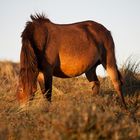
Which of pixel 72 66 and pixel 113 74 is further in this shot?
pixel 113 74

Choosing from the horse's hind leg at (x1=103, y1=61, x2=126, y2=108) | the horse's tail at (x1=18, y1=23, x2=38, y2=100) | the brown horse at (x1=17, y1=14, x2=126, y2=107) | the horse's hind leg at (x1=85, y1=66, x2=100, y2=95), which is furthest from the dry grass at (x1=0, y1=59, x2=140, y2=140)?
the horse's hind leg at (x1=85, y1=66, x2=100, y2=95)

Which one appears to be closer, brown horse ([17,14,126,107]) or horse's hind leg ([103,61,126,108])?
brown horse ([17,14,126,107])

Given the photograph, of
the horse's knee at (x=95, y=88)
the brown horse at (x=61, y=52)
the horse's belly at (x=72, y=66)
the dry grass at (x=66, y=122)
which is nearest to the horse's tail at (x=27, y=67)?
the brown horse at (x=61, y=52)

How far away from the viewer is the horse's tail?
919cm

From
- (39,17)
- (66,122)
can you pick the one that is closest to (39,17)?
(39,17)

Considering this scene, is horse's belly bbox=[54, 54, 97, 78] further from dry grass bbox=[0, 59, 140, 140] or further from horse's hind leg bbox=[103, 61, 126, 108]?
dry grass bbox=[0, 59, 140, 140]

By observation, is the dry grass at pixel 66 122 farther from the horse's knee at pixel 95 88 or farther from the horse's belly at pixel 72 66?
the horse's belly at pixel 72 66

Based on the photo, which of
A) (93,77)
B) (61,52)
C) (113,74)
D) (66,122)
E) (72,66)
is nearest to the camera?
(66,122)

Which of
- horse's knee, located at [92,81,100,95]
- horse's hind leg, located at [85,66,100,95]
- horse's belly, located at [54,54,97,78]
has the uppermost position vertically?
horse's belly, located at [54,54,97,78]

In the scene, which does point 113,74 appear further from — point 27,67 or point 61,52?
point 27,67

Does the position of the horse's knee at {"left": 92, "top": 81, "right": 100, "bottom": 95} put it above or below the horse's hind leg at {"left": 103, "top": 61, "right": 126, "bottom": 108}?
below

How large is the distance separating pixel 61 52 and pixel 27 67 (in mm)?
1451

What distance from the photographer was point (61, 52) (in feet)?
35.2

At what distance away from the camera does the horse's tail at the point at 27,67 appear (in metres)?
9.19
